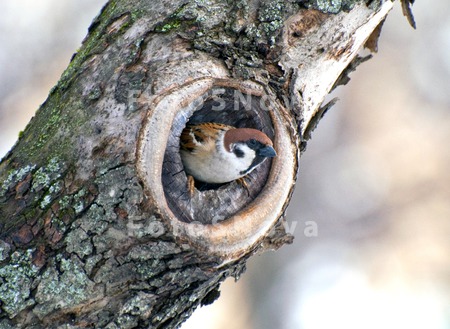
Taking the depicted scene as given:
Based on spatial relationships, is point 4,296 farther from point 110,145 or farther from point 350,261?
point 350,261

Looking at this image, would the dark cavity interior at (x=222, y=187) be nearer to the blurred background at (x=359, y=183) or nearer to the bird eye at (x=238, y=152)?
the bird eye at (x=238, y=152)

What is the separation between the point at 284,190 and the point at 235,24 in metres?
0.84

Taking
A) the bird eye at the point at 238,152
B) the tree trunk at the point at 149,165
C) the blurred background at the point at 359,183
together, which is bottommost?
the blurred background at the point at 359,183

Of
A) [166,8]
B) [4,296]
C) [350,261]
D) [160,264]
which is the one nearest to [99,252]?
[160,264]

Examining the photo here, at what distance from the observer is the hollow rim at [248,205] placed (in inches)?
96.5

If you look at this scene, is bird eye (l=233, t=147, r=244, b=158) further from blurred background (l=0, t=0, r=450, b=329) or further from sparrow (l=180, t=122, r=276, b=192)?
blurred background (l=0, t=0, r=450, b=329)

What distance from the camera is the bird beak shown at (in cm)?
284

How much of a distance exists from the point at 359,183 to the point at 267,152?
3239 millimetres

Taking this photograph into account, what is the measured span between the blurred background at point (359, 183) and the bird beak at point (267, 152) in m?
2.87

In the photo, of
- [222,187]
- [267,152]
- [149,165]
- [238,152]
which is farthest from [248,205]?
[149,165]

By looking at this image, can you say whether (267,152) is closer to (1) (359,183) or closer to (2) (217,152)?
(2) (217,152)

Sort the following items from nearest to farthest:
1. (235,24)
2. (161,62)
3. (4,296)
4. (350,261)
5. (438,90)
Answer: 1. (4,296)
2. (161,62)
3. (235,24)
4. (350,261)
5. (438,90)

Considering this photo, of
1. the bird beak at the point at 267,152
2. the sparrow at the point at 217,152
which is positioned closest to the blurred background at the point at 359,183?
the sparrow at the point at 217,152

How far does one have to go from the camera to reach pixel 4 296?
7.94 ft
